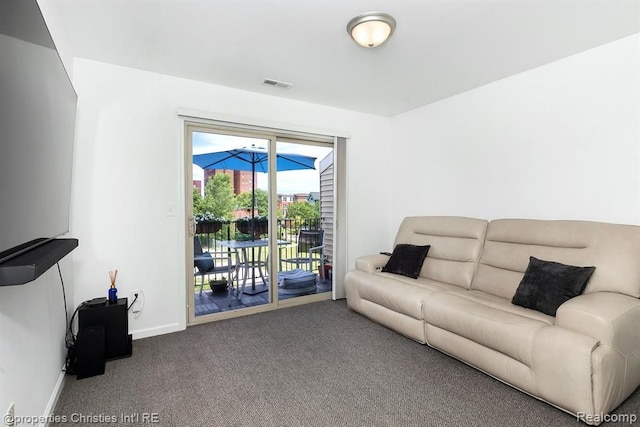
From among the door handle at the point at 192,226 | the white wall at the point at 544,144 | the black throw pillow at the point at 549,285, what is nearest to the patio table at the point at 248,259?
the door handle at the point at 192,226

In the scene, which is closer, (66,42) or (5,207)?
(5,207)

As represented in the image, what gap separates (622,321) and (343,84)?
2.79 m

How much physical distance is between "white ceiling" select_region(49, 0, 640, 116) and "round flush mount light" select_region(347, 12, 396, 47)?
0.14 feet

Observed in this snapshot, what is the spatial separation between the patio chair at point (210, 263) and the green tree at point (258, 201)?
56 cm

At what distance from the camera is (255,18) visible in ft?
6.97

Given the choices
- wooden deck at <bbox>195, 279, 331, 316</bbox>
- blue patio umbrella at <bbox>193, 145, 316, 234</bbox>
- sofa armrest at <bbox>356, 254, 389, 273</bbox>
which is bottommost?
wooden deck at <bbox>195, 279, 331, 316</bbox>

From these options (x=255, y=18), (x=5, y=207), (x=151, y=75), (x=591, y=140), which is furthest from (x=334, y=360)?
(x=151, y=75)

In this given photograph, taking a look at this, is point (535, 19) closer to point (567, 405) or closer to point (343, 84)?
point (343, 84)

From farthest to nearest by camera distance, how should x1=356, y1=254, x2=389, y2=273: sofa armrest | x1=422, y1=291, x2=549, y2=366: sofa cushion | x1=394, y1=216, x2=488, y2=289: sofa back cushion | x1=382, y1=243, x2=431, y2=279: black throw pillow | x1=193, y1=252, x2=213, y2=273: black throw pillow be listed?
x1=356, y1=254, x2=389, y2=273: sofa armrest < x1=193, y1=252, x2=213, y2=273: black throw pillow < x1=382, y1=243, x2=431, y2=279: black throw pillow < x1=394, y1=216, x2=488, y2=289: sofa back cushion < x1=422, y1=291, x2=549, y2=366: sofa cushion

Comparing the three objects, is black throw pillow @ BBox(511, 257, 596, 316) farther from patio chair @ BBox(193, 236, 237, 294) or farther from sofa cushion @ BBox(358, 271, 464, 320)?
patio chair @ BBox(193, 236, 237, 294)

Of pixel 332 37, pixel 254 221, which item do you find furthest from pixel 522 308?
pixel 254 221

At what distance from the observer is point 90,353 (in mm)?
2236

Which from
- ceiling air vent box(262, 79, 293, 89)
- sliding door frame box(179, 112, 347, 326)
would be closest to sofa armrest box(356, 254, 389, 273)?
sliding door frame box(179, 112, 347, 326)

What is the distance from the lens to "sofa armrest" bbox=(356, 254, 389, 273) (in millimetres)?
3506
